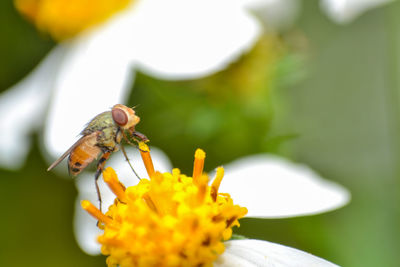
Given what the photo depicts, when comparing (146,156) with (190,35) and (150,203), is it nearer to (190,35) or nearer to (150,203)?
(150,203)

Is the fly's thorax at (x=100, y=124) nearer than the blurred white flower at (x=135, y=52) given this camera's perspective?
Yes

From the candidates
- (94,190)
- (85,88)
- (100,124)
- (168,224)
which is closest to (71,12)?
(85,88)

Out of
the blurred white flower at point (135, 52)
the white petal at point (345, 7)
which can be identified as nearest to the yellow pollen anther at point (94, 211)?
the blurred white flower at point (135, 52)

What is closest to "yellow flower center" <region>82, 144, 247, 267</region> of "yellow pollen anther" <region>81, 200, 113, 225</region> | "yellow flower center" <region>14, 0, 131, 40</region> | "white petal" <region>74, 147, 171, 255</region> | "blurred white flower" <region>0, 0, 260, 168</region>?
"yellow pollen anther" <region>81, 200, 113, 225</region>

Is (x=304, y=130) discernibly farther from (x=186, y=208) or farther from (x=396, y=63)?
(x=186, y=208)

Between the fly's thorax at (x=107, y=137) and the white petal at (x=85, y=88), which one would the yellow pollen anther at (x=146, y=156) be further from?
the white petal at (x=85, y=88)

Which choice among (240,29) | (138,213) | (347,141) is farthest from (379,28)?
(138,213)

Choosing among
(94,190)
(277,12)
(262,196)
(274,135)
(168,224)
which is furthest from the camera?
(277,12)
